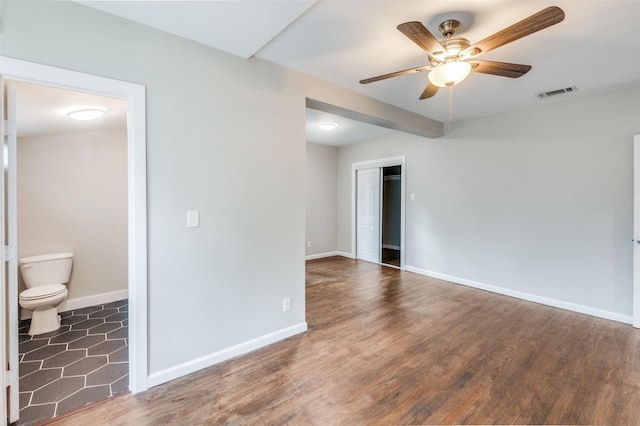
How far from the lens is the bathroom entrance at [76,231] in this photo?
1.71m

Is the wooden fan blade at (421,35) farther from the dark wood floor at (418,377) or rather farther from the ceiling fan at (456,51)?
the dark wood floor at (418,377)

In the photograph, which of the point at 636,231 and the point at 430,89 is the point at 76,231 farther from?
the point at 636,231

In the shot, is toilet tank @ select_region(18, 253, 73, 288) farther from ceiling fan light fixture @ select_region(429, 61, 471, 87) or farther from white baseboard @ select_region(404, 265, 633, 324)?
white baseboard @ select_region(404, 265, 633, 324)

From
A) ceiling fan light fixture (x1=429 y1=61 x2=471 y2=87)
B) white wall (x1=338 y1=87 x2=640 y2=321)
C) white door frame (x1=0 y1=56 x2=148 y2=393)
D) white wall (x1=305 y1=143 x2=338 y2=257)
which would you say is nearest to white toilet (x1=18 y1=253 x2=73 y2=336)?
white door frame (x1=0 y1=56 x2=148 y2=393)

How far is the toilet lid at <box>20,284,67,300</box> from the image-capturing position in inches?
104

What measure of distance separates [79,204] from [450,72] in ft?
13.7

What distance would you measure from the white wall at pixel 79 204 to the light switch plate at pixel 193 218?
2163mm

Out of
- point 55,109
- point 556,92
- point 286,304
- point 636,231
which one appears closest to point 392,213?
point 556,92

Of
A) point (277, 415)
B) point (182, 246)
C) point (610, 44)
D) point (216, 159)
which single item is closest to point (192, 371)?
point (277, 415)

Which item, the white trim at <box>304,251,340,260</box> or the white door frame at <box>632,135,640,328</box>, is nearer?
the white door frame at <box>632,135,640,328</box>

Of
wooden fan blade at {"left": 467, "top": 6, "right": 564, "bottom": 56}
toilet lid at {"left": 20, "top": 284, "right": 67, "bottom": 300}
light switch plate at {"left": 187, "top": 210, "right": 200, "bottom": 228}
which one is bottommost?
toilet lid at {"left": 20, "top": 284, "right": 67, "bottom": 300}

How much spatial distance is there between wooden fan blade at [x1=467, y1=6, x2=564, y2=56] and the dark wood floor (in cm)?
232

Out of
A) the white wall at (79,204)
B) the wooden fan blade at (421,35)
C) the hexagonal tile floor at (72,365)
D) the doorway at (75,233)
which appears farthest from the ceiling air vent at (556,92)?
the white wall at (79,204)

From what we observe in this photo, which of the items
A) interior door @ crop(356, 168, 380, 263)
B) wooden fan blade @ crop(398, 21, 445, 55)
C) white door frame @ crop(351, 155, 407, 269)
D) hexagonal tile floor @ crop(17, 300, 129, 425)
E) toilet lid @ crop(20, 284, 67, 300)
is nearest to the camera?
wooden fan blade @ crop(398, 21, 445, 55)
